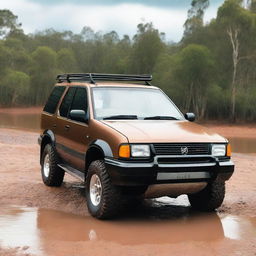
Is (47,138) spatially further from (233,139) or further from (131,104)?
(233,139)

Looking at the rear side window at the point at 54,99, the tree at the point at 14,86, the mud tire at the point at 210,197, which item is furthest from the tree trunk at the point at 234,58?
the mud tire at the point at 210,197

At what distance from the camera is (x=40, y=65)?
6712 centimetres

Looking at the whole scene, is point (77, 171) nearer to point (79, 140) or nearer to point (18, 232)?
point (79, 140)

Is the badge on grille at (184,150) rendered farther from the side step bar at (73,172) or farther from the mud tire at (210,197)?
the side step bar at (73,172)

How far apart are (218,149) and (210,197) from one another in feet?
2.82

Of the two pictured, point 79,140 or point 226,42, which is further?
point 226,42

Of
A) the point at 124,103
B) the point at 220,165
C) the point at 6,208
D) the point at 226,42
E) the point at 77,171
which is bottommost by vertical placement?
the point at 6,208

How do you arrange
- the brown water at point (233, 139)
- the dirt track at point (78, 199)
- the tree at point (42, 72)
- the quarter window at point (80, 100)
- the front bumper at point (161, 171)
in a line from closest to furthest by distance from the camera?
1. the dirt track at point (78, 199)
2. the front bumper at point (161, 171)
3. the quarter window at point (80, 100)
4. the brown water at point (233, 139)
5. the tree at point (42, 72)

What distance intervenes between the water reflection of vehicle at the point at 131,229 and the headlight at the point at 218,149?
95cm

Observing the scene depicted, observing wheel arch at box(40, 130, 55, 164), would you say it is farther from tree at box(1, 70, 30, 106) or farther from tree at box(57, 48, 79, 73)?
tree at box(57, 48, 79, 73)

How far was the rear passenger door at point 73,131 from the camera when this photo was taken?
6727mm

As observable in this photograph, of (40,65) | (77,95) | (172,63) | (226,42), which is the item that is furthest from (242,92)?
(77,95)

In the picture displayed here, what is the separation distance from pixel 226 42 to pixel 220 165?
40.8 metres

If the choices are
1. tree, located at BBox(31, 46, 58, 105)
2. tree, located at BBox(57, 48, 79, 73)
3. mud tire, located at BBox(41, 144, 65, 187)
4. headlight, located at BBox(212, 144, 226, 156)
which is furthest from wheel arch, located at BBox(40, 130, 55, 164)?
tree, located at BBox(57, 48, 79, 73)
